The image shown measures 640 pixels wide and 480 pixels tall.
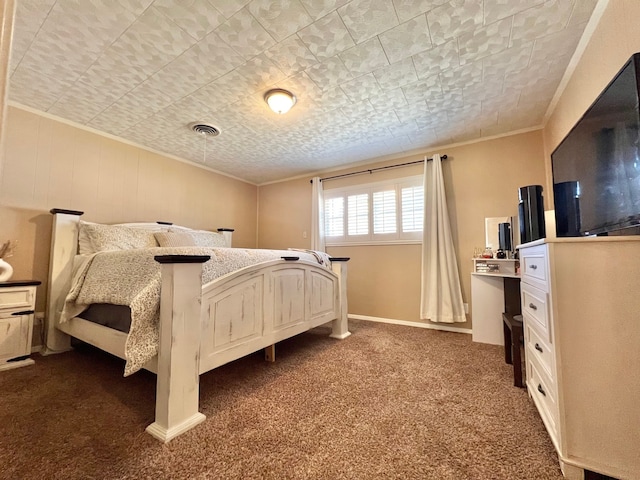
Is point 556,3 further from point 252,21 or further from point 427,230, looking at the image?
point 427,230

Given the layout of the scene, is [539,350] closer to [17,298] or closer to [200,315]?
[200,315]

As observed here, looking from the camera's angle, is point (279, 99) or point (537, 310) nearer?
point (537, 310)

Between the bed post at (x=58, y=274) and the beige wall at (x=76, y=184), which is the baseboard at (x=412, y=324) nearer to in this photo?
the beige wall at (x=76, y=184)

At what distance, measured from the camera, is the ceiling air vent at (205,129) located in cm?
289

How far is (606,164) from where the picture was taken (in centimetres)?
129

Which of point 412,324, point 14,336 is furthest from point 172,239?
point 412,324

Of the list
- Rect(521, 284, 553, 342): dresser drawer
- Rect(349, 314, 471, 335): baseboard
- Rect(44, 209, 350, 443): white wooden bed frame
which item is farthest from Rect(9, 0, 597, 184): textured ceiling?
Rect(349, 314, 471, 335): baseboard

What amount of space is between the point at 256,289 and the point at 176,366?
0.67 meters

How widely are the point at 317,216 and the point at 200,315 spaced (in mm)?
2881

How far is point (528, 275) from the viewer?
1.53 m

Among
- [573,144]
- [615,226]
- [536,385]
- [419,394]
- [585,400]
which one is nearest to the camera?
[585,400]

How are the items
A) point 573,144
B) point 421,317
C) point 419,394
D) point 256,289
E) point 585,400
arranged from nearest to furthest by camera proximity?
1. point 585,400
2. point 573,144
3. point 419,394
4. point 256,289
5. point 421,317

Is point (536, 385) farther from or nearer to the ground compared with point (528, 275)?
nearer to the ground

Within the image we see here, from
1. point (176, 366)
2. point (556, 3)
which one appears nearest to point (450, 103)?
point (556, 3)
